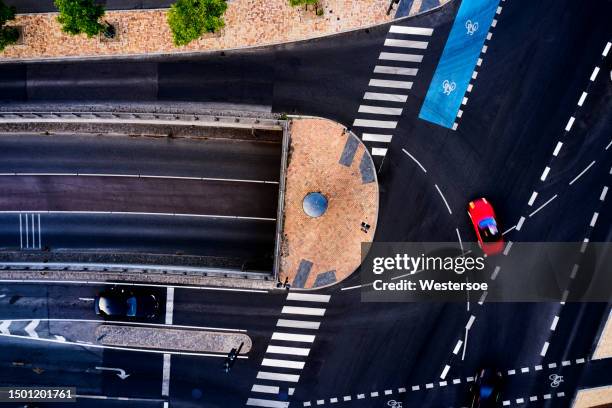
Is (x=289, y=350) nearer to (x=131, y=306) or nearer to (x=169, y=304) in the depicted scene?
(x=169, y=304)

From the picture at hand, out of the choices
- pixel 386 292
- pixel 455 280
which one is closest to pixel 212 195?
Result: pixel 386 292

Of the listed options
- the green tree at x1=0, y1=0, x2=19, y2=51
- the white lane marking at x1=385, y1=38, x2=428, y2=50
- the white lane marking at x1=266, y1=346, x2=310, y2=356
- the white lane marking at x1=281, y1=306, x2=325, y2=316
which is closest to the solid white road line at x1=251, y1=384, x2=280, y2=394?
the white lane marking at x1=266, y1=346, x2=310, y2=356

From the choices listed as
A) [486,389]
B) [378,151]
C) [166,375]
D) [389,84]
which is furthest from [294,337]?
[389,84]

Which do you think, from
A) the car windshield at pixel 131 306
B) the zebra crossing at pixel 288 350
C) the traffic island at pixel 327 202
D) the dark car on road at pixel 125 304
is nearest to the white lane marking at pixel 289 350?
the zebra crossing at pixel 288 350

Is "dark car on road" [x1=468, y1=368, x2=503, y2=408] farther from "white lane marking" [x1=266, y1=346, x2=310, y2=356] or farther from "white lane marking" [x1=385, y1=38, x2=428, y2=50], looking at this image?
"white lane marking" [x1=385, y1=38, x2=428, y2=50]

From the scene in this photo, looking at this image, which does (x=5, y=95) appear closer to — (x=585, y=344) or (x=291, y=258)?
(x=291, y=258)

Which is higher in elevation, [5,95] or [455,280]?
[5,95]
